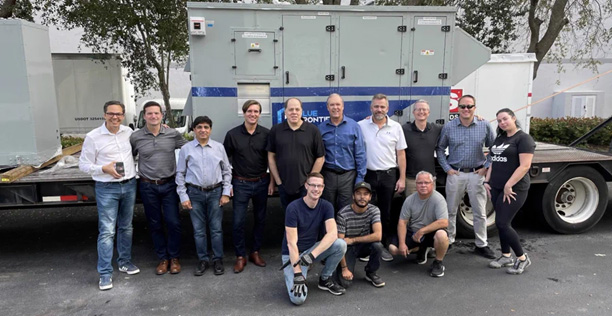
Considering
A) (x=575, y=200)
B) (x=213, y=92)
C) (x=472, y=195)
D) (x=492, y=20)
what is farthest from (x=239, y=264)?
(x=492, y=20)

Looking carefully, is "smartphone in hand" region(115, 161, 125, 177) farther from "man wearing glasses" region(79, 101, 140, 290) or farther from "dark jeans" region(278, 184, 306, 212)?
"dark jeans" region(278, 184, 306, 212)

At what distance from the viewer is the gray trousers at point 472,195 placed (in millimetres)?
5074

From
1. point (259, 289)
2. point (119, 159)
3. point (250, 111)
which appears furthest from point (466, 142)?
point (119, 159)

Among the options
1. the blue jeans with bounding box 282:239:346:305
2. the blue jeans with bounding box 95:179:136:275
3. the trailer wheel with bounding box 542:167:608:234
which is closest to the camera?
the blue jeans with bounding box 282:239:346:305

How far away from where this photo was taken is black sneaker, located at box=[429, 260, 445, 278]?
4.63 m

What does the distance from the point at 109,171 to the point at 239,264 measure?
1.65 m

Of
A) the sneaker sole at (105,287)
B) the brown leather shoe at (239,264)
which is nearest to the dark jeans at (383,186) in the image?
the brown leather shoe at (239,264)

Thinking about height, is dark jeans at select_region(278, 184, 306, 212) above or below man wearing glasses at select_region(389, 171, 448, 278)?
above

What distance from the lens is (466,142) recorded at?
5.00 m

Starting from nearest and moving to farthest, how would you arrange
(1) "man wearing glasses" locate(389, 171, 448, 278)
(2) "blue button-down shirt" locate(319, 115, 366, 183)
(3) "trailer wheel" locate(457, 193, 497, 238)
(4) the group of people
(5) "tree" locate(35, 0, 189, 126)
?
(4) the group of people, (1) "man wearing glasses" locate(389, 171, 448, 278), (2) "blue button-down shirt" locate(319, 115, 366, 183), (3) "trailer wheel" locate(457, 193, 497, 238), (5) "tree" locate(35, 0, 189, 126)

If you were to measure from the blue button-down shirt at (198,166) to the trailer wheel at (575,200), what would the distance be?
4228mm

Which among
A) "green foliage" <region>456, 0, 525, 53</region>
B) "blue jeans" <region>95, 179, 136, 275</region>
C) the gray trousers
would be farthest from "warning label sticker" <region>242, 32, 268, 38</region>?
"green foliage" <region>456, 0, 525, 53</region>

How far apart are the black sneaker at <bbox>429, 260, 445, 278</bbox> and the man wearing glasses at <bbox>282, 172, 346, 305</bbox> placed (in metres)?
1.06

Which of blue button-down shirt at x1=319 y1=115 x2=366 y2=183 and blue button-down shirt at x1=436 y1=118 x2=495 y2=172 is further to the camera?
blue button-down shirt at x1=436 y1=118 x2=495 y2=172
